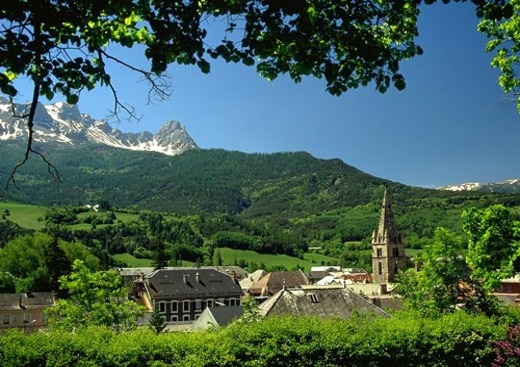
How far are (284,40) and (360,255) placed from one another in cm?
17299

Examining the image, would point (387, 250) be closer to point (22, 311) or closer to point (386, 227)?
point (386, 227)

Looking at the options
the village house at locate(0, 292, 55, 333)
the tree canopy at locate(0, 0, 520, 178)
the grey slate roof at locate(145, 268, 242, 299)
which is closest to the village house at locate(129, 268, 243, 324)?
the grey slate roof at locate(145, 268, 242, 299)

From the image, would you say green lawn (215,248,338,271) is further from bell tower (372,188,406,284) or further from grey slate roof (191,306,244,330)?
grey slate roof (191,306,244,330)

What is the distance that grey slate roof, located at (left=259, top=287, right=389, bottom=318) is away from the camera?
103 ft

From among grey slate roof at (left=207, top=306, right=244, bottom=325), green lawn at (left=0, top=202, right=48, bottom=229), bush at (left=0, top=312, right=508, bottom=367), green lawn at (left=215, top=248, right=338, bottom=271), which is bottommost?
green lawn at (left=215, top=248, right=338, bottom=271)

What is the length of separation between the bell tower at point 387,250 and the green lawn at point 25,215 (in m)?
106

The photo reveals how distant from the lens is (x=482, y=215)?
537 inches

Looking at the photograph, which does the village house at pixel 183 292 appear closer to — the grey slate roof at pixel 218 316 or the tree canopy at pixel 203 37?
the grey slate roof at pixel 218 316

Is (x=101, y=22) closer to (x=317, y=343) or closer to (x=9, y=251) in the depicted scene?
(x=317, y=343)

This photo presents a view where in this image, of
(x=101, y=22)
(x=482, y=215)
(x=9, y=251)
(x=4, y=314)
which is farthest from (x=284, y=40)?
(x=9, y=251)

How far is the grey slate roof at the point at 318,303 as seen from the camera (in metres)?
31.4

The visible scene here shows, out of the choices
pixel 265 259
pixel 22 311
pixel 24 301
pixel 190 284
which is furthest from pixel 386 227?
pixel 265 259

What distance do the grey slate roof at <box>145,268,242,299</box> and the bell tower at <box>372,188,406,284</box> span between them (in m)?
31.2

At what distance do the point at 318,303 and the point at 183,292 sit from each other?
47280mm
